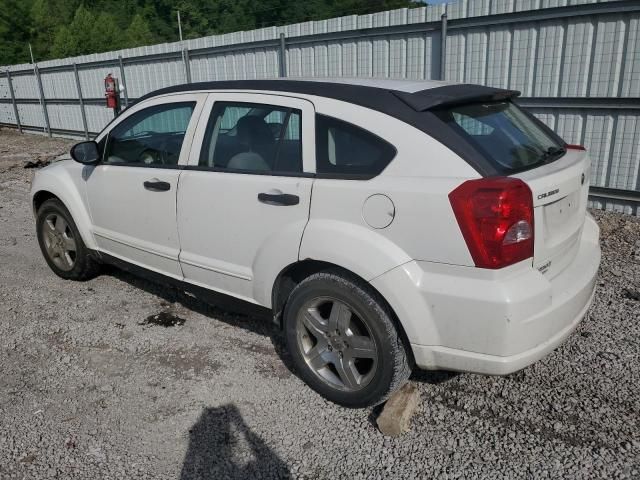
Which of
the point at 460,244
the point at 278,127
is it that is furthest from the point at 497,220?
the point at 278,127

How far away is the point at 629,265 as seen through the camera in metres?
5.07

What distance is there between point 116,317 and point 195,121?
1.75 metres

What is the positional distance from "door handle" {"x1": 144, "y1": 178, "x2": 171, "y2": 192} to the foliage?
40854mm

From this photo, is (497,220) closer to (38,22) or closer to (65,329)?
(65,329)

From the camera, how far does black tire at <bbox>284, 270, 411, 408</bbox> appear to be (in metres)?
2.76

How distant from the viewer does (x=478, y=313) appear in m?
2.48

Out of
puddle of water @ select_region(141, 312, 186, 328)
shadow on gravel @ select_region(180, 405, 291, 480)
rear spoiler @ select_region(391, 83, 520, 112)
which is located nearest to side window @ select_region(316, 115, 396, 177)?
rear spoiler @ select_region(391, 83, 520, 112)

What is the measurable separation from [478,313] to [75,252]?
3748 millimetres

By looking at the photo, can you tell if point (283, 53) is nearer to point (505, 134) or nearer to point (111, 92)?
point (111, 92)

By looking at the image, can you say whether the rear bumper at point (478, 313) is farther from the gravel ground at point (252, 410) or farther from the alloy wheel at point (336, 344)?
the gravel ground at point (252, 410)

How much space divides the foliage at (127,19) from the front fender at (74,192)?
39.6 m

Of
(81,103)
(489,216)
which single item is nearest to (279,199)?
(489,216)

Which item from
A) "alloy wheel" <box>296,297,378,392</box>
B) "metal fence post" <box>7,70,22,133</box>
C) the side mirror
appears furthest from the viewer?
"metal fence post" <box>7,70,22,133</box>

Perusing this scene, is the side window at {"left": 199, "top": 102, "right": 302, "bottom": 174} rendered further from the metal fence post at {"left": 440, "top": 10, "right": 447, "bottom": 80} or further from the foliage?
the foliage
